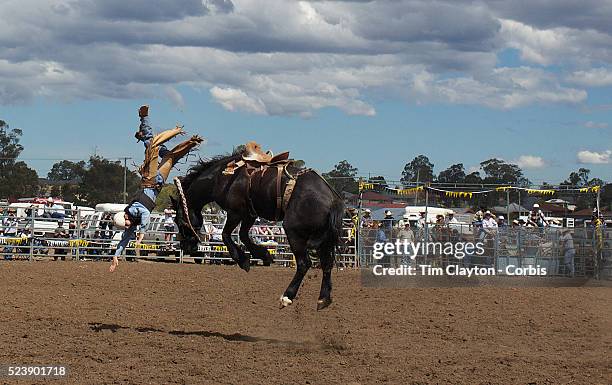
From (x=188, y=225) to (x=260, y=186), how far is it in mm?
1167

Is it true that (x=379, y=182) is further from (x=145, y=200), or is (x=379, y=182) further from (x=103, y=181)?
(x=103, y=181)

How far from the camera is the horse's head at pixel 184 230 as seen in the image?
10.2 meters

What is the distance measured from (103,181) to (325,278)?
4949 cm

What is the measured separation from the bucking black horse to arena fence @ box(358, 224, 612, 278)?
10708 millimetres

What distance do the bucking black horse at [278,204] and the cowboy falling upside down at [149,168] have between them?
362 mm

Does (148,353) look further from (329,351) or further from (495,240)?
(495,240)

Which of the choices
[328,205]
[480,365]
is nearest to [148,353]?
[328,205]

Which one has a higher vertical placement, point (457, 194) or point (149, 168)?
point (457, 194)

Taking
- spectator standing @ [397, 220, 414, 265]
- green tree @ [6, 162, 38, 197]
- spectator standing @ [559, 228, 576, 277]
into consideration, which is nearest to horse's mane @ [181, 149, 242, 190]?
spectator standing @ [397, 220, 414, 265]

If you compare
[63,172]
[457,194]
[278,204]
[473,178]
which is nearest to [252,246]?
[278,204]

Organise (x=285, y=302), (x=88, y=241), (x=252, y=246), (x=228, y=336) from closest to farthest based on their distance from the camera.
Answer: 1. (x=285, y=302)
2. (x=228, y=336)
3. (x=252, y=246)
4. (x=88, y=241)

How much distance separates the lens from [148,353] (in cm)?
827

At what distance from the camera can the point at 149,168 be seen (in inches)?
407

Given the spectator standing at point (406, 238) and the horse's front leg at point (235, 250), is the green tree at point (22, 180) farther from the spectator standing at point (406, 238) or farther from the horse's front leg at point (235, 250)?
the horse's front leg at point (235, 250)
